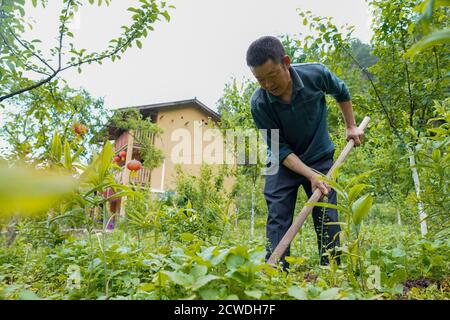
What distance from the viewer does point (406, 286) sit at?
1.61 m

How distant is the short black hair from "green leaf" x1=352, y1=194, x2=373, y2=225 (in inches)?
52.2

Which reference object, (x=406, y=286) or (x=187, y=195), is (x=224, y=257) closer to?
(x=406, y=286)

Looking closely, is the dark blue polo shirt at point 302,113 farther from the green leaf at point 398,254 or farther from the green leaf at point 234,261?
the green leaf at point 234,261

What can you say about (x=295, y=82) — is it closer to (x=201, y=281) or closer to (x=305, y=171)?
(x=305, y=171)

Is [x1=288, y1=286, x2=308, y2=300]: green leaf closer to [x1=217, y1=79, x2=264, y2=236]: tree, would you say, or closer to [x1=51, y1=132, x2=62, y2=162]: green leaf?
[x1=51, y1=132, x2=62, y2=162]: green leaf

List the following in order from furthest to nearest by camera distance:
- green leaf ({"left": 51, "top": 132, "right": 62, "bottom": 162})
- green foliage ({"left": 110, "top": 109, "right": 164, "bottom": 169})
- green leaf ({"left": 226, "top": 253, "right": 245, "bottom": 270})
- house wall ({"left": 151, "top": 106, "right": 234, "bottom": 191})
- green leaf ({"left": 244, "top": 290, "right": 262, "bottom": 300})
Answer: house wall ({"left": 151, "top": 106, "right": 234, "bottom": 191}), green foliage ({"left": 110, "top": 109, "right": 164, "bottom": 169}), green leaf ({"left": 51, "top": 132, "right": 62, "bottom": 162}), green leaf ({"left": 226, "top": 253, "right": 245, "bottom": 270}), green leaf ({"left": 244, "top": 290, "right": 262, "bottom": 300})

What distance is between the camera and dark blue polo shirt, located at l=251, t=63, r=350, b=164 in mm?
2551

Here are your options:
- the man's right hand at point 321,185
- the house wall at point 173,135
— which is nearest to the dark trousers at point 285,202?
the man's right hand at point 321,185

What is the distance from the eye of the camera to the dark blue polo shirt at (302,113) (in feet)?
8.37

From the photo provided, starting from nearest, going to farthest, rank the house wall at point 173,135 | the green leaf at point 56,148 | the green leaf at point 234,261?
the green leaf at point 234,261, the green leaf at point 56,148, the house wall at point 173,135

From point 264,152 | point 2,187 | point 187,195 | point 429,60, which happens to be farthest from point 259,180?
point 2,187

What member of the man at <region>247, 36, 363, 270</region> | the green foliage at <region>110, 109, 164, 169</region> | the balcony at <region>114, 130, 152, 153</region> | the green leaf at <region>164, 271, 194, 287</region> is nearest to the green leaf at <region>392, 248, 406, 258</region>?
the man at <region>247, 36, 363, 270</region>
